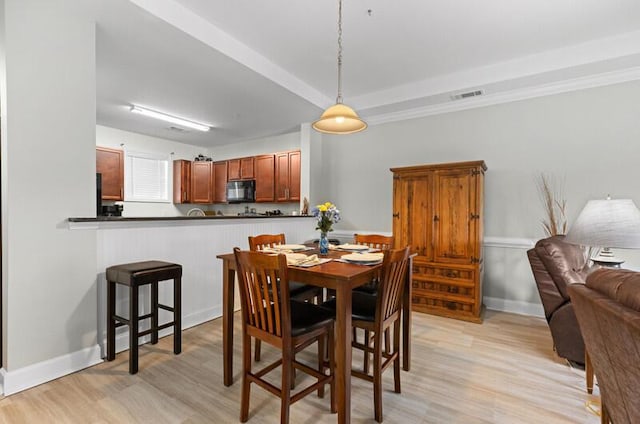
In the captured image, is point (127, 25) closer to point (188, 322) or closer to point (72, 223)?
point (72, 223)

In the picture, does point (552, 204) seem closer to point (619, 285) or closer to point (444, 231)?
point (444, 231)

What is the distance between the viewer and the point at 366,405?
1.92 meters

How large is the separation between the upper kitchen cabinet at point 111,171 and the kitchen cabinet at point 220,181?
5.42ft

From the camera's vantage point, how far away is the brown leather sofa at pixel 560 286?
2336 mm

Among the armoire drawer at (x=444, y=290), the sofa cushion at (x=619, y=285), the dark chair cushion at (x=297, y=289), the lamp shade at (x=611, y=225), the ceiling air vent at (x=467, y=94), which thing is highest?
the ceiling air vent at (x=467, y=94)

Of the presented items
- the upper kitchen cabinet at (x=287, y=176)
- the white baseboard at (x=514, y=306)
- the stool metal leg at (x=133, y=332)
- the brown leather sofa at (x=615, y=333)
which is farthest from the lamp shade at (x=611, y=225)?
the upper kitchen cabinet at (x=287, y=176)

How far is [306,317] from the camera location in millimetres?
1800

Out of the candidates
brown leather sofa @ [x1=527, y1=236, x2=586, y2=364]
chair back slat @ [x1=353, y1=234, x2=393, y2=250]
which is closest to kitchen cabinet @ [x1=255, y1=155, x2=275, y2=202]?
chair back slat @ [x1=353, y1=234, x2=393, y2=250]

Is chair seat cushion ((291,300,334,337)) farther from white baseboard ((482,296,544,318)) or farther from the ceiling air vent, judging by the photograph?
the ceiling air vent

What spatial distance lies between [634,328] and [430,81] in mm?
3583

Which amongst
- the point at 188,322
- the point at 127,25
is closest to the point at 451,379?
the point at 188,322

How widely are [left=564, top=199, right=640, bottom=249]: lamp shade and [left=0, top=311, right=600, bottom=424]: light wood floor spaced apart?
102 cm

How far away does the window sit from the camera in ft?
19.3

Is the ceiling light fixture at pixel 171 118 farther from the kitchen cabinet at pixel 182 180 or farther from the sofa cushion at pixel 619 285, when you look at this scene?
the sofa cushion at pixel 619 285
